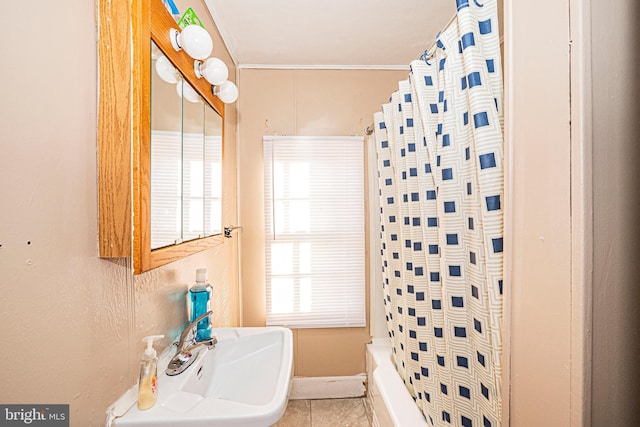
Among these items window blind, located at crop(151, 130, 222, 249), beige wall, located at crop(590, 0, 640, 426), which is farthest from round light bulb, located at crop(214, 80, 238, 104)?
beige wall, located at crop(590, 0, 640, 426)

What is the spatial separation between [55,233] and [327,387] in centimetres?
212

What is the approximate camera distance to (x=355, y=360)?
2289 mm

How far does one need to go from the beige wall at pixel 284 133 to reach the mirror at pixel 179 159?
0.85m

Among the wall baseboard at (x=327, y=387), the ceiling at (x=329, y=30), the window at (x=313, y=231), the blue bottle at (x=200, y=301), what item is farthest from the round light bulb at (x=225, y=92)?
the wall baseboard at (x=327, y=387)

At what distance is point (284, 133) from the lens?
2.29 meters

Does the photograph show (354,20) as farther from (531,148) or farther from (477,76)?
(531,148)

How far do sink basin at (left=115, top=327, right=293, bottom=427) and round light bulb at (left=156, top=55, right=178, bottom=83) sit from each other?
2.98ft

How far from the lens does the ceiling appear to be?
1.68 m

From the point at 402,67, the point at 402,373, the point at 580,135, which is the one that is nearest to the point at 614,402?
the point at 580,135

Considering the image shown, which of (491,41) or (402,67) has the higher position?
(402,67)

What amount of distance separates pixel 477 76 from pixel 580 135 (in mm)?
486

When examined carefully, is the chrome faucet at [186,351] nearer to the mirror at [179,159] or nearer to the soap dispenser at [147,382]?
the soap dispenser at [147,382]

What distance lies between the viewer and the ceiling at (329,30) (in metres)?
1.68

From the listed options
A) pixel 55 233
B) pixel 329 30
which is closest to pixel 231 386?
pixel 55 233
